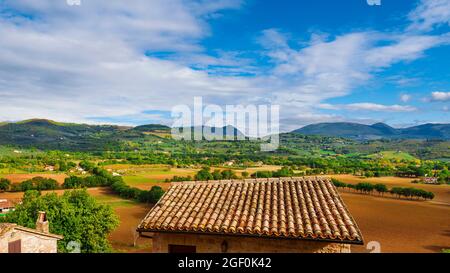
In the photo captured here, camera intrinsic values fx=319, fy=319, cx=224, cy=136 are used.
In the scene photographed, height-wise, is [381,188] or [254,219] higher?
[254,219]

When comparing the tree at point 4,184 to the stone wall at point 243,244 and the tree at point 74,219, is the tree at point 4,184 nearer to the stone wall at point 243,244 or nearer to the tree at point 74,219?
the tree at point 74,219

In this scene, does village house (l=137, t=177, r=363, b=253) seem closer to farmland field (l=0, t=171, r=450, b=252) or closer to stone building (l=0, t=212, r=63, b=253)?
stone building (l=0, t=212, r=63, b=253)

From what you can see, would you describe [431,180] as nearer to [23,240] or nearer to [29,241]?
[29,241]

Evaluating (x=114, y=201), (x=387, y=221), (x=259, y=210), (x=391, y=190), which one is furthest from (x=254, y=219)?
(x=391, y=190)

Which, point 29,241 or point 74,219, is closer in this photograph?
point 29,241

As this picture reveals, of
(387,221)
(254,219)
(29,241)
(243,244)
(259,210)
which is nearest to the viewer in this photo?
(243,244)

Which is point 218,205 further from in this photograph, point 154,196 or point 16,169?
point 16,169

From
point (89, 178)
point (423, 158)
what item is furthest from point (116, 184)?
point (423, 158)
